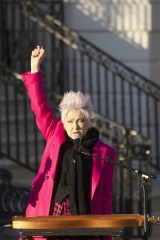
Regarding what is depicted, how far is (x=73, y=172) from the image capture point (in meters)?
6.31

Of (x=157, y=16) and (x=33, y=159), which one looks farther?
(x=157, y=16)

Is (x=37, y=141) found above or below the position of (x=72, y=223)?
above

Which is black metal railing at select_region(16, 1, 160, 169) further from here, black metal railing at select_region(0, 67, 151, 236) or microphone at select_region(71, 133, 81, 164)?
microphone at select_region(71, 133, 81, 164)

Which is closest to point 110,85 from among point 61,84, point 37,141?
point 61,84

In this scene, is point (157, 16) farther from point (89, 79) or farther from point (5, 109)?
point (5, 109)

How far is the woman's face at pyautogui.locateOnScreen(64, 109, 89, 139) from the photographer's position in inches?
251

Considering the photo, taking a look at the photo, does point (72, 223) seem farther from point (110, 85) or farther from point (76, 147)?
point (110, 85)

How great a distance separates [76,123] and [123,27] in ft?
22.7

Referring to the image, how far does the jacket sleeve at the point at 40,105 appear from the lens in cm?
666

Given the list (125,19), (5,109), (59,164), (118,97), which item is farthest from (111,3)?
(59,164)

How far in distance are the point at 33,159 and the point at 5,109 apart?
31.5 inches

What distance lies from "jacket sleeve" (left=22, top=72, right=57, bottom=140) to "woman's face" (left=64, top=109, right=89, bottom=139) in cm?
27

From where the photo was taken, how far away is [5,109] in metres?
11.7

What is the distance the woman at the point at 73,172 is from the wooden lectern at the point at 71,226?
620 mm
